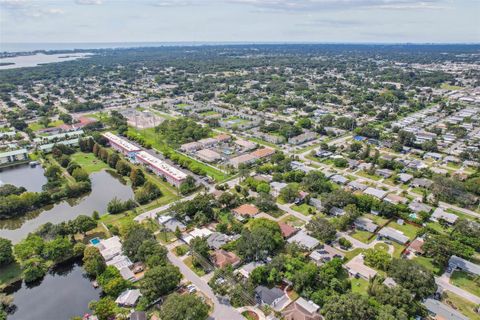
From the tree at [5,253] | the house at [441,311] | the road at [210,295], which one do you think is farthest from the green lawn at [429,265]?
the tree at [5,253]

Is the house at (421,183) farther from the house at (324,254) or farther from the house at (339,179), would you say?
the house at (324,254)

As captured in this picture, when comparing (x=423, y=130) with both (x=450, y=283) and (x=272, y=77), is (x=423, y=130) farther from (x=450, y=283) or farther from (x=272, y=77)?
(x=272, y=77)

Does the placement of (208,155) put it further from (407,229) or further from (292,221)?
(407,229)

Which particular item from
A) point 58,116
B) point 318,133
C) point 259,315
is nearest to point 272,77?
point 318,133

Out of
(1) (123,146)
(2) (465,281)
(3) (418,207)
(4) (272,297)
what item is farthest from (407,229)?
(1) (123,146)

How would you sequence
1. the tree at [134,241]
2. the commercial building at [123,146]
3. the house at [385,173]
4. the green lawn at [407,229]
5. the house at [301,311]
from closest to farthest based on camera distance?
the house at [301,311] < the tree at [134,241] < the green lawn at [407,229] < the house at [385,173] < the commercial building at [123,146]
